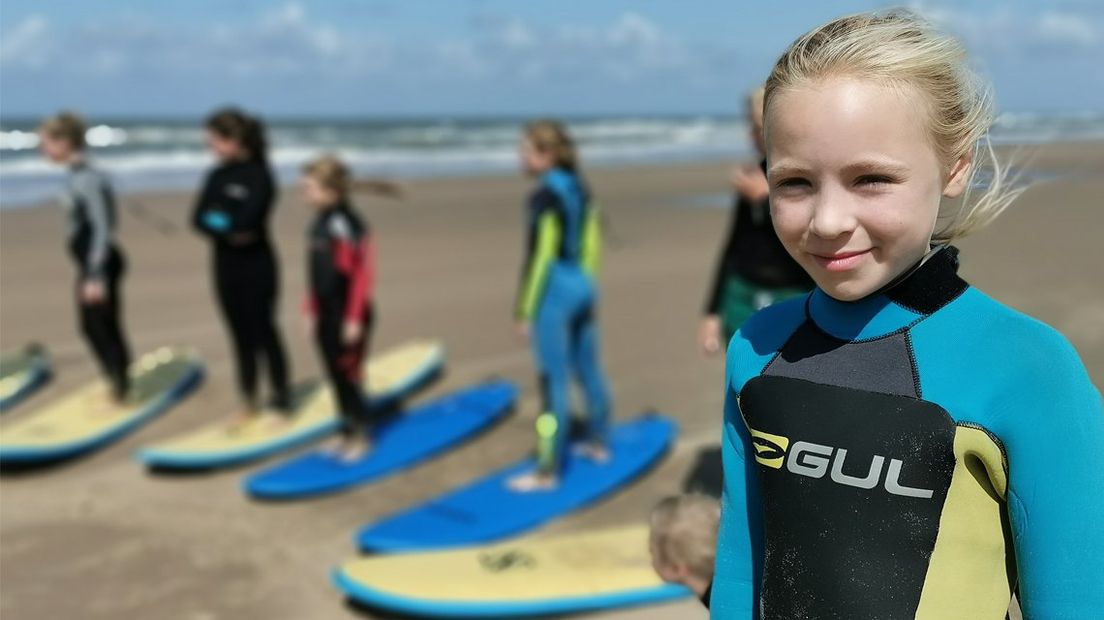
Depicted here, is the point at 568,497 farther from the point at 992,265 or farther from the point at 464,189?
the point at 464,189

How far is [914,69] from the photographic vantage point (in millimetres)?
1349

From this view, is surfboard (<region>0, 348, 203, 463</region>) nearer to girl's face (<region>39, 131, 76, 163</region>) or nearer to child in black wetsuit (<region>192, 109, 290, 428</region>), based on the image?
child in black wetsuit (<region>192, 109, 290, 428</region>)

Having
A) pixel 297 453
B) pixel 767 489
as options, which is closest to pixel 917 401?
pixel 767 489

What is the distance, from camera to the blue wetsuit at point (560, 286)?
5.16m

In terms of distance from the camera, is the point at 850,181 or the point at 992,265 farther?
the point at 992,265

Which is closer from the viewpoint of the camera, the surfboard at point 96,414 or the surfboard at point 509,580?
the surfboard at point 509,580

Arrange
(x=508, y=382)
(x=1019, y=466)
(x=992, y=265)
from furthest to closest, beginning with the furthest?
1. (x=992, y=265)
2. (x=508, y=382)
3. (x=1019, y=466)

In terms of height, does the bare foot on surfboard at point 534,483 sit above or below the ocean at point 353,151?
above

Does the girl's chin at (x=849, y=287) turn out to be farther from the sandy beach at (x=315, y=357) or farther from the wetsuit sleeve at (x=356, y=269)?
the wetsuit sleeve at (x=356, y=269)

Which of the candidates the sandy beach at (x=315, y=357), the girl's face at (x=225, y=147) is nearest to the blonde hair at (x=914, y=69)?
the sandy beach at (x=315, y=357)

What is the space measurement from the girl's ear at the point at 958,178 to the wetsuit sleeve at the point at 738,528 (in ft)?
1.34

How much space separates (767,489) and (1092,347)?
22.4ft

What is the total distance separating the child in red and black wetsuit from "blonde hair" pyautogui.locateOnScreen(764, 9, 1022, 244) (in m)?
4.44

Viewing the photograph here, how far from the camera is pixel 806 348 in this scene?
155 cm
